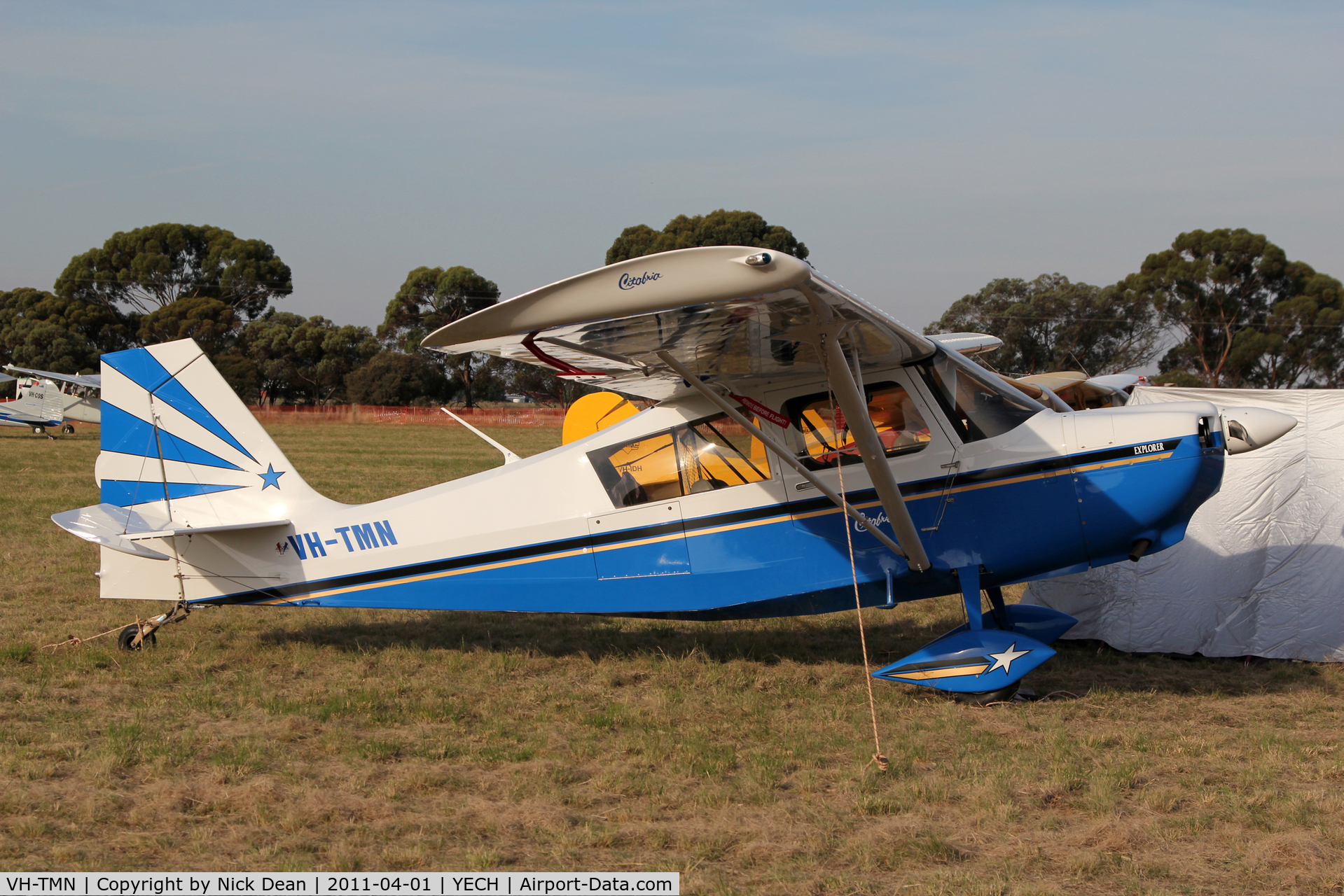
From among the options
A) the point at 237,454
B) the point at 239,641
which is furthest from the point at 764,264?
the point at 239,641

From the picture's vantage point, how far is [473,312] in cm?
4716

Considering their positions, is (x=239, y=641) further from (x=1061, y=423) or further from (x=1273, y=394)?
(x=1273, y=394)

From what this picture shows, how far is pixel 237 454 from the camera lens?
23.8 ft

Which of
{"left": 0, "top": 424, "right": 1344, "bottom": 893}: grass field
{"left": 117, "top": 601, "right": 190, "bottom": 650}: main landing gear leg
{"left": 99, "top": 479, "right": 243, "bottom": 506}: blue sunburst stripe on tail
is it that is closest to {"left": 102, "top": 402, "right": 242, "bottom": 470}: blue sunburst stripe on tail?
{"left": 99, "top": 479, "right": 243, "bottom": 506}: blue sunburst stripe on tail

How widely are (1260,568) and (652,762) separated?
522cm

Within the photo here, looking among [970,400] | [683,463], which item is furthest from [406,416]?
[970,400]

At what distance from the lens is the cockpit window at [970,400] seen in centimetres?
639

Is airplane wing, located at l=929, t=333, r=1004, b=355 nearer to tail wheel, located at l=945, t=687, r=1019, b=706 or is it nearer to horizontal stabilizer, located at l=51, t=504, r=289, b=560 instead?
tail wheel, located at l=945, t=687, r=1019, b=706

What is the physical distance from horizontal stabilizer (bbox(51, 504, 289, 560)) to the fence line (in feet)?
136

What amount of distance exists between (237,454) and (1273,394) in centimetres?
810

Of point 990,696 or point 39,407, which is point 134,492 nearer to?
point 990,696

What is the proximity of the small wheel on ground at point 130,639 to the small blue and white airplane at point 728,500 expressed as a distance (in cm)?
2

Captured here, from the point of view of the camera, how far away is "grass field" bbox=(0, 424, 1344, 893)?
3.93 metres

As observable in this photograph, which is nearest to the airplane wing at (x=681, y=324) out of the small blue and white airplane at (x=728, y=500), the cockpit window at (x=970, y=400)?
the small blue and white airplane at (x=728, y=500)
